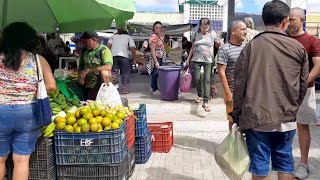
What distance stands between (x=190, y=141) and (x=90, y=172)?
9.08 feet

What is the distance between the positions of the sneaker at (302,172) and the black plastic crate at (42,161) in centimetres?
279

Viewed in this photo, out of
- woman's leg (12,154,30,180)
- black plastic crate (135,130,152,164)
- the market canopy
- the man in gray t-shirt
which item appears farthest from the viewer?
the market canopy

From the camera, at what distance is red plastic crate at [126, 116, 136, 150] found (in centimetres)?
462

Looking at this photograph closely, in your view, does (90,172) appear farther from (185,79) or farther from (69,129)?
(185,79)

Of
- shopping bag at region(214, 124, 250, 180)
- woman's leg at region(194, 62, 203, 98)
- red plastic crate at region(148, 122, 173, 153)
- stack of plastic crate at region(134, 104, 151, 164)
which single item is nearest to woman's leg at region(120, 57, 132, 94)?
woman's leg at region(194, 62, 203, 98)

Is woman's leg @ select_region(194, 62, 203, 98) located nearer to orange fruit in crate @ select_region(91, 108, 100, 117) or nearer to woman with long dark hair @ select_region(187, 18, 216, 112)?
woman with long dark hair @ select_region(187, 18, 216, 112)

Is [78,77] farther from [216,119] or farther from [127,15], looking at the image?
[216,119]

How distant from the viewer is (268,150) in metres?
3.33

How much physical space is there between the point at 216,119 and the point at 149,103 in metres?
1.43

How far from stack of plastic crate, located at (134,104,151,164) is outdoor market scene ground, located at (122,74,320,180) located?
11 cm

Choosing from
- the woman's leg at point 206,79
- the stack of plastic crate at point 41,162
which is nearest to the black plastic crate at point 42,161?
the stack of plastic crate at point 41,162

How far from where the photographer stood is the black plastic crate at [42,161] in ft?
13.5

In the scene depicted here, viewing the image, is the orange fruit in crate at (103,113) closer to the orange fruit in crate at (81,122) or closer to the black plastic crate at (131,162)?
the orange fruit in crate at (81,122)

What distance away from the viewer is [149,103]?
8.22m
